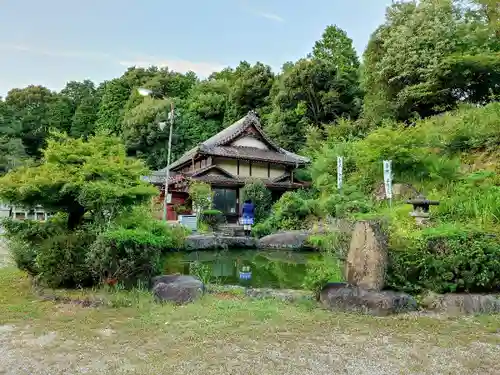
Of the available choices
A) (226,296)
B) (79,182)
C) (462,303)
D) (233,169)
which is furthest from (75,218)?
(233,169)

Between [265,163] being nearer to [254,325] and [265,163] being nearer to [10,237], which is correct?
[10,237]

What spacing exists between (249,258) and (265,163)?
1208 cm

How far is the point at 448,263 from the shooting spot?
5.44 meters

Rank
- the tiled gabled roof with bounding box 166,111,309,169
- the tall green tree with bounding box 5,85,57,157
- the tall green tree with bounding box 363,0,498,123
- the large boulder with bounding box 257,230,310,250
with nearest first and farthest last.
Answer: the large boulder with bounding box 257,230,310,250 < the tall green tree with bounding box 363,0,498,123 < the tiled gabled roof with bounding box 166,111,309,169 < the tall green tree with bounding box 5,85,57,157

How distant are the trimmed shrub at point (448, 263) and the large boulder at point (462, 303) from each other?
0.66 ft

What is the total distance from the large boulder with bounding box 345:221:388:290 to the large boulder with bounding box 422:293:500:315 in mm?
706

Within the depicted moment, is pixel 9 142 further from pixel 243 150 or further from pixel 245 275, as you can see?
pixel 245 275

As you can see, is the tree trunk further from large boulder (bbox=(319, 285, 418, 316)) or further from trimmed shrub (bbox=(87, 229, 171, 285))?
large boulder (bbox=(319, 285, 418, 316))

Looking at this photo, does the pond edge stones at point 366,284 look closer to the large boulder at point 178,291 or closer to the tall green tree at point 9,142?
the large boulder at point 178,291

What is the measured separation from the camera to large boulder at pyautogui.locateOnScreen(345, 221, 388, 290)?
5414 mm

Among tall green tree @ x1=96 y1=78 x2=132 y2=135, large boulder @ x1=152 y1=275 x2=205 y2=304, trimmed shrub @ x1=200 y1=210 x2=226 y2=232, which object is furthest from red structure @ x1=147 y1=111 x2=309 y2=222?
tall green tree @ x1=96 y1=78 x2=132 y2=135

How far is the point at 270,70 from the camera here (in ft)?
107

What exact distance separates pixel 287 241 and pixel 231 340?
9.70 meters

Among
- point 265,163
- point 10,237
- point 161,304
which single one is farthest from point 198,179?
point 161,304
